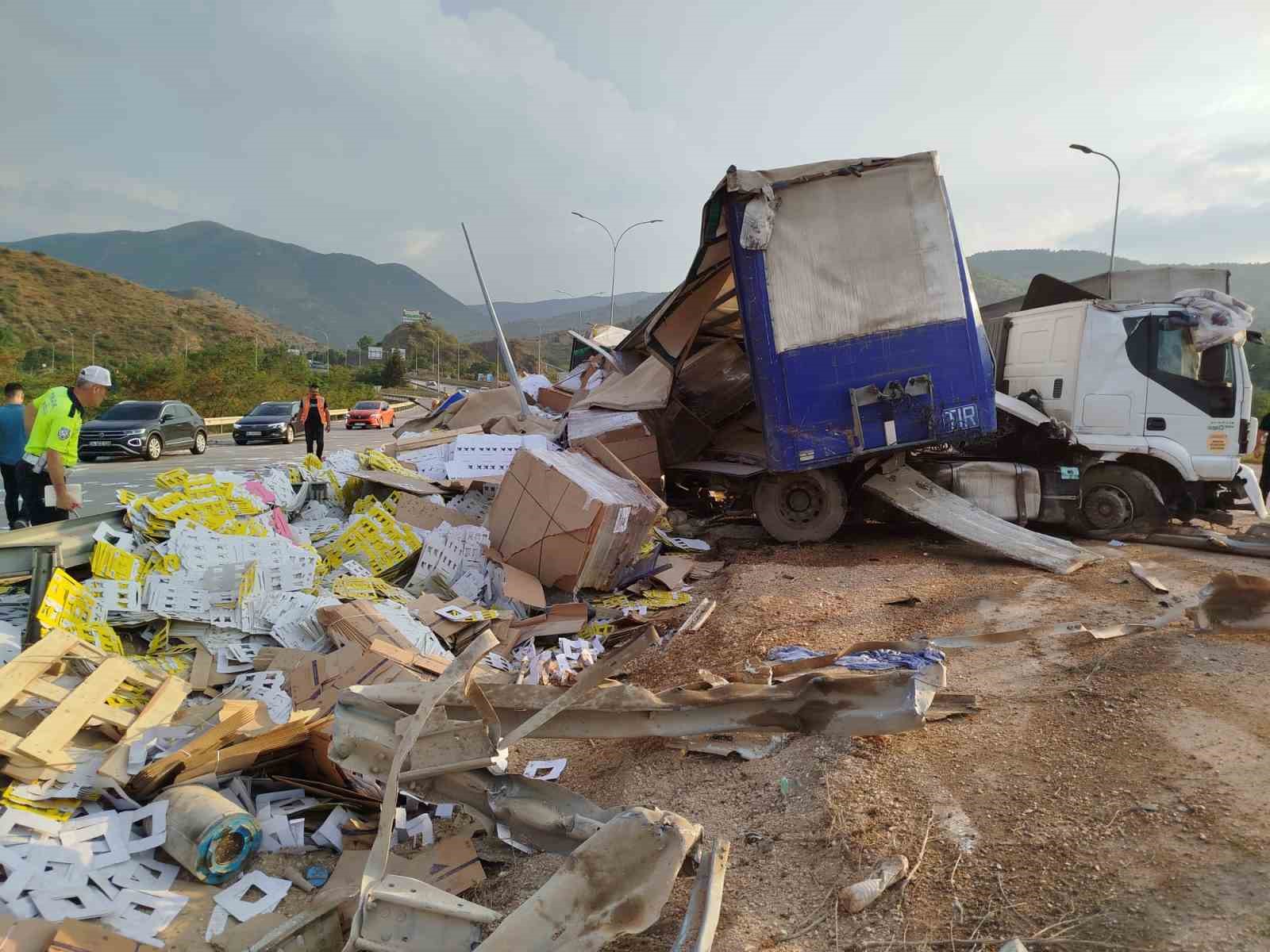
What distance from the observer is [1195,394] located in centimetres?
808

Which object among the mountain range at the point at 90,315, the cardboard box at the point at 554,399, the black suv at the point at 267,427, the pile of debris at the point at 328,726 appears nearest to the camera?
the pile of debris at the point at 328,726

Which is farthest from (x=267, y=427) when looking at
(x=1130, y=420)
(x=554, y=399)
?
(x=1130, y=420)

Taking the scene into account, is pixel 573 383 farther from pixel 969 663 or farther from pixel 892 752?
pixel 892 752

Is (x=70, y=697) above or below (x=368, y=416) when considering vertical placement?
below

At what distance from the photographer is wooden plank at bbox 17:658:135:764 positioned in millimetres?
3258

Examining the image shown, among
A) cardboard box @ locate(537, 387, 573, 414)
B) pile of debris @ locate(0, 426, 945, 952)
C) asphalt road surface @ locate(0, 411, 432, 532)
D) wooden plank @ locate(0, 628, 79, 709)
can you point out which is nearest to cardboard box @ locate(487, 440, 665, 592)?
pile of debris @ locate(0, 426, 945, 952)

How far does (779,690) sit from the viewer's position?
3109 millimetres

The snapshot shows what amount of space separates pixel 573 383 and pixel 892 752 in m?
11.4

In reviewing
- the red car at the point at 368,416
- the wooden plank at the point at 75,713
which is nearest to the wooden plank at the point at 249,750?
the wooden plank at the point at 75,713

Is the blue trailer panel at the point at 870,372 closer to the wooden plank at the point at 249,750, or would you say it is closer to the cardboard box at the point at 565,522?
the cardboard box at the point at 565,522

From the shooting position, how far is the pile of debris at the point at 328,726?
7.91ft

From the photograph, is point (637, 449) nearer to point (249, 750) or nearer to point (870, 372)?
point (870, 372)

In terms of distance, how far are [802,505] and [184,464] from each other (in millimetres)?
14570

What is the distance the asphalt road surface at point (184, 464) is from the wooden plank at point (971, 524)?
287 inches
